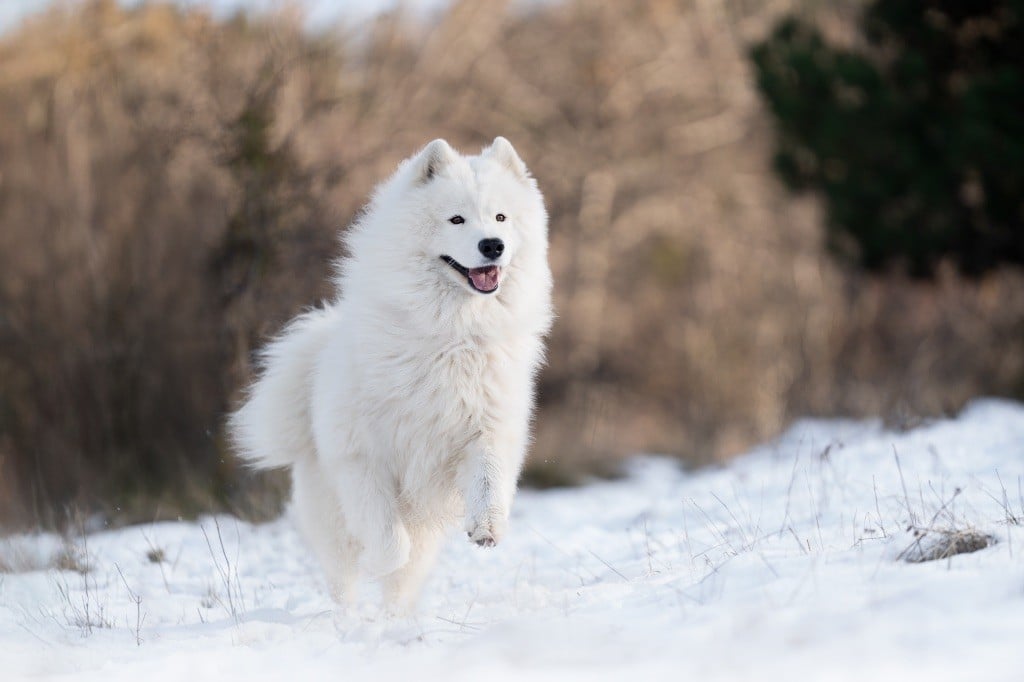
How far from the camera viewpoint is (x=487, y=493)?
4379 millimetres

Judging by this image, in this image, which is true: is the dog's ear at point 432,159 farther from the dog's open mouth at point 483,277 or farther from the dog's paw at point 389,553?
the dog's paw at point 389,553

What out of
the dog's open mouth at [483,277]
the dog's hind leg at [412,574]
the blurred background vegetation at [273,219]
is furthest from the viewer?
the blurred background vegetation at [273,219]

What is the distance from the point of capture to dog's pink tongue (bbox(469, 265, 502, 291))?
466 centimetres

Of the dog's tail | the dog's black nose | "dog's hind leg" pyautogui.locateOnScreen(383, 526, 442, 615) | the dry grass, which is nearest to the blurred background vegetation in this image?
the dog's tail

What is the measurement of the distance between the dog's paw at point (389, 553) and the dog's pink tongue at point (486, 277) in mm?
1108

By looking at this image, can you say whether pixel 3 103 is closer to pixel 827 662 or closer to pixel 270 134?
pixel 270 134

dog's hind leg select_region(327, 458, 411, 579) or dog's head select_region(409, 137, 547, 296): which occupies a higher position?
dog's head select_region(409, 137, 547, 296)

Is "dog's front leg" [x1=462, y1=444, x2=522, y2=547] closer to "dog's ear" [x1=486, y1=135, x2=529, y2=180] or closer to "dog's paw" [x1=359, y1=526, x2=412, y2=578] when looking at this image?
"dog's paw" [x1=359, y1=526, x2=412, y2=578]

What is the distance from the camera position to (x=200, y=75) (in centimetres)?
983

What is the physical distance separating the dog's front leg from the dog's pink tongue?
70 centimetres

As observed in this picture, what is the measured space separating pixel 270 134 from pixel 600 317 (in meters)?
13.5

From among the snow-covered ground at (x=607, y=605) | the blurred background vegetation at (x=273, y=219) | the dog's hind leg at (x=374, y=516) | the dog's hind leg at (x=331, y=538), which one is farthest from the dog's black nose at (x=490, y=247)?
the blurred background vegetation at (x=273, y=219)

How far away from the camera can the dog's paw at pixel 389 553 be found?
179 inches

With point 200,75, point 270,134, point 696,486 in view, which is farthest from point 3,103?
point 696,486
